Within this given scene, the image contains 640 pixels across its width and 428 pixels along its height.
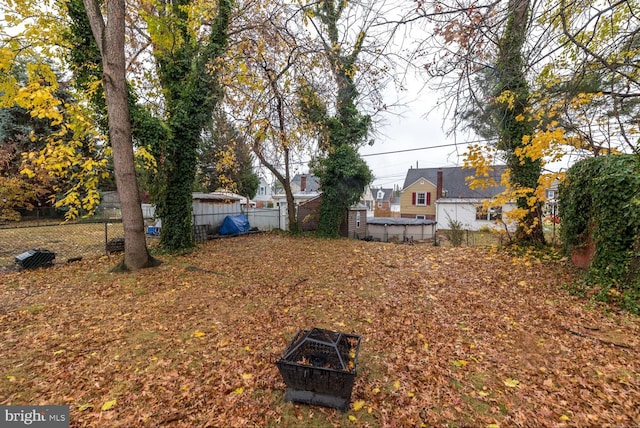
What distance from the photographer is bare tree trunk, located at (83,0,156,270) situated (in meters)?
5.90

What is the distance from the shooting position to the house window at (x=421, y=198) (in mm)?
26586

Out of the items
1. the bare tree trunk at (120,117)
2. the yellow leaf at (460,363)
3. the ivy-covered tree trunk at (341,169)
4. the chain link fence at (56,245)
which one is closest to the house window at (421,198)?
the ivy-covered tree trunk at (341,169)

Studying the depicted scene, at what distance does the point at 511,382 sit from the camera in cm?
256

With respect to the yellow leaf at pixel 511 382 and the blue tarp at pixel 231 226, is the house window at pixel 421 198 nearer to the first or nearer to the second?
the blue tarp at pixel 231 226

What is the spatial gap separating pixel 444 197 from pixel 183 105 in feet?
73.5

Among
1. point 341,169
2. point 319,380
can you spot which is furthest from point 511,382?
point 341,169

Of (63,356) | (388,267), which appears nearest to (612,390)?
(388,267)

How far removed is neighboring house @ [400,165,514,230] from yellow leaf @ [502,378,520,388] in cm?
2070

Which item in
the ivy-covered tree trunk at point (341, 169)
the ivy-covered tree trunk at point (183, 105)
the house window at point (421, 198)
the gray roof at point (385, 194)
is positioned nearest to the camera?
the ivy-covered tree trunk at point (183, 105)

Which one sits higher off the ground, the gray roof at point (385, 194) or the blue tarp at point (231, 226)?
the gray roof at point (385, 194)

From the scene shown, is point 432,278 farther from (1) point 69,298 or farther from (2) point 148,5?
(2) point 148,5

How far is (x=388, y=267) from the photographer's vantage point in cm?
684

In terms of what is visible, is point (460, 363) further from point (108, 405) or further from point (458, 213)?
point (458, 213)

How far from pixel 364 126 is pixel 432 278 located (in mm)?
8829
